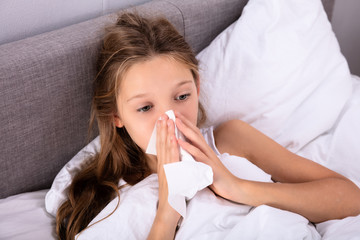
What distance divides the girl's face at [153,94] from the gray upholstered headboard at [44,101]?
17 centimetres

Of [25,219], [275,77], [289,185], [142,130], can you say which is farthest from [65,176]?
[275,77]

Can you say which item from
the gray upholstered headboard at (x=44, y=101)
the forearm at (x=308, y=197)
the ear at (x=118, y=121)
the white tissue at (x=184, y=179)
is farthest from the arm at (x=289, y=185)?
the gray upholstered headboard at (x=44, y=101)

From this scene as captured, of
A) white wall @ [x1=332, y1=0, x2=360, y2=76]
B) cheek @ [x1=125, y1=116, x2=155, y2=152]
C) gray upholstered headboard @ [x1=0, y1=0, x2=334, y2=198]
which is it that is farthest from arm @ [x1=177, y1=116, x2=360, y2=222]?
white wall @ [x1=332, y1=0, x2=360, y2=76]

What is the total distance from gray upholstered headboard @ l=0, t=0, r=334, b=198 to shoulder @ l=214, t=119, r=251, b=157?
46 cm

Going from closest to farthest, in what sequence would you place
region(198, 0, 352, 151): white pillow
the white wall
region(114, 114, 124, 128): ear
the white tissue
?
the white tissue < region(114, 114, 124, 128): ear < region(198, 0, 352, 151): white pillow < the white wall

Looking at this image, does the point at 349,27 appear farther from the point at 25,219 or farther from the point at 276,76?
the point at 25,219

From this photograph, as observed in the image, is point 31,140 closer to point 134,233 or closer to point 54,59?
point 54,59

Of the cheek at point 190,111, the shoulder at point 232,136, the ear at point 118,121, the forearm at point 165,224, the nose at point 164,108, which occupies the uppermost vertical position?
the nose at point 164,108

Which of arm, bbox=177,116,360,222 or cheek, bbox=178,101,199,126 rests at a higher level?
cheek, bbox=178,101,199,126

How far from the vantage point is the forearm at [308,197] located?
1132mm

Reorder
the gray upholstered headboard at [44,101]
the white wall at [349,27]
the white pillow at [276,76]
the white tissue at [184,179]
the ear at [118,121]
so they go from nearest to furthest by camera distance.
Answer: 1. the white tissue at [184,179]
2. the gray upholstered headboard at [44,101]
3. the ear at [118,121]
4. the white pillow at [276,76]
5. the white wall at [349,27]

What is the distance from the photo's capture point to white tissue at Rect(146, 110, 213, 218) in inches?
40.2

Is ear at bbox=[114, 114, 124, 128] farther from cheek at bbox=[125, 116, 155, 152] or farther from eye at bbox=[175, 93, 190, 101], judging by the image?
eye at bbox=[175, 93, 190, 101]

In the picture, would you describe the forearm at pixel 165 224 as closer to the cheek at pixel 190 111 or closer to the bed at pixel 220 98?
the bed at pixel 220 98
